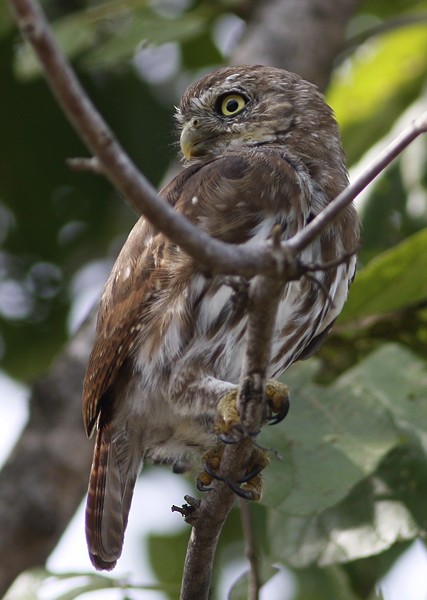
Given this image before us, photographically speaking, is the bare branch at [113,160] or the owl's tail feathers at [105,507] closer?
the bare branch at [113,160]

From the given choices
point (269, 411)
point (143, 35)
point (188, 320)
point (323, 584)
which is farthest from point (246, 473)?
point (143, 35)

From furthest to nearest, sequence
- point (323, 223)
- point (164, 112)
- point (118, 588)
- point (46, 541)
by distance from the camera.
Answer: point (164, 112) < point (46, 541) < point (118, 588) < point (323, 223)

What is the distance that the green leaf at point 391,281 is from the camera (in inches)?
191

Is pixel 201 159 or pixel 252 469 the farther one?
pixel 201 159

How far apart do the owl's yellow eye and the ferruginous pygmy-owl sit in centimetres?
41

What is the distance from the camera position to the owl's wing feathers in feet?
12.6

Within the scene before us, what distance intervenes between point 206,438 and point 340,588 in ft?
4.17

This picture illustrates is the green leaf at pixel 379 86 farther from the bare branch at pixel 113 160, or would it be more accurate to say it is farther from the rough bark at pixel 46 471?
the bare branch at pixel 113 160

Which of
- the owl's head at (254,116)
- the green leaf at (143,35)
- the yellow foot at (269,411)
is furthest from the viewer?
the green leaf at (143,35)

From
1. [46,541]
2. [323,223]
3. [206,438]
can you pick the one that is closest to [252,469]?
[206,438]

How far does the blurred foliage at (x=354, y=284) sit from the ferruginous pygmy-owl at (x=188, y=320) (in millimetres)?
357

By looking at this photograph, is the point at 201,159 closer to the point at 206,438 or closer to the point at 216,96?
the point at 216,96

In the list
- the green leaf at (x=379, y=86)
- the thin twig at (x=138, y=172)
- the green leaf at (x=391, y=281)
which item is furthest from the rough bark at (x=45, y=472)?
the thin twig at (x=138, y=172)

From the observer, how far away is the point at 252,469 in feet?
12.0
